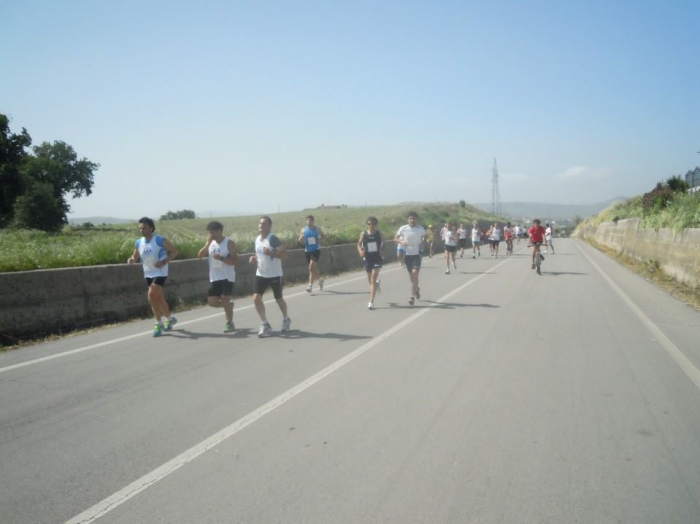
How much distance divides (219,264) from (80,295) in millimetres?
2830

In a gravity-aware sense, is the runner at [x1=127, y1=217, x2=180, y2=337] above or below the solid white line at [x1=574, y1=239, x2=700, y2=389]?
above

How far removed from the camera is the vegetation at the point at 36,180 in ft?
173

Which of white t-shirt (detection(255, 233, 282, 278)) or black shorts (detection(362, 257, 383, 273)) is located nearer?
white t-shirt (detection(255, 233, 282, 278))

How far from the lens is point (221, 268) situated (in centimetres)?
903

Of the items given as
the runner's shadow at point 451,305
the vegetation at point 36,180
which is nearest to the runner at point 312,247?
the runner's shadow at point 451,305

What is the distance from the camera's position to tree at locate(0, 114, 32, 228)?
51969 mm

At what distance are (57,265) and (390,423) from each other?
8220 mm

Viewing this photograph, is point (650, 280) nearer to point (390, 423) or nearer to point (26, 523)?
point (390, 423)

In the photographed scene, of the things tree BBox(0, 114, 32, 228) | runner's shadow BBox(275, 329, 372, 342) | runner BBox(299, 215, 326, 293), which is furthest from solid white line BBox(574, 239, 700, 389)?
tree BBox(0, 114, 32, 228)

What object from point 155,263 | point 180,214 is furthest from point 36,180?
point 155,263

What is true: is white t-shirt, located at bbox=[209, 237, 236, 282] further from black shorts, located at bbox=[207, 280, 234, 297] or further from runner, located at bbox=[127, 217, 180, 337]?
runner, located at bbox=[127, 217, 180, 337]

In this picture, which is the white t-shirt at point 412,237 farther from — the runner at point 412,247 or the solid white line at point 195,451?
the solid white line at point 195,451

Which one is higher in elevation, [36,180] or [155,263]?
[36,180]

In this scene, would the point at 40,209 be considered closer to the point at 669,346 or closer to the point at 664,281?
the point at 664,281
